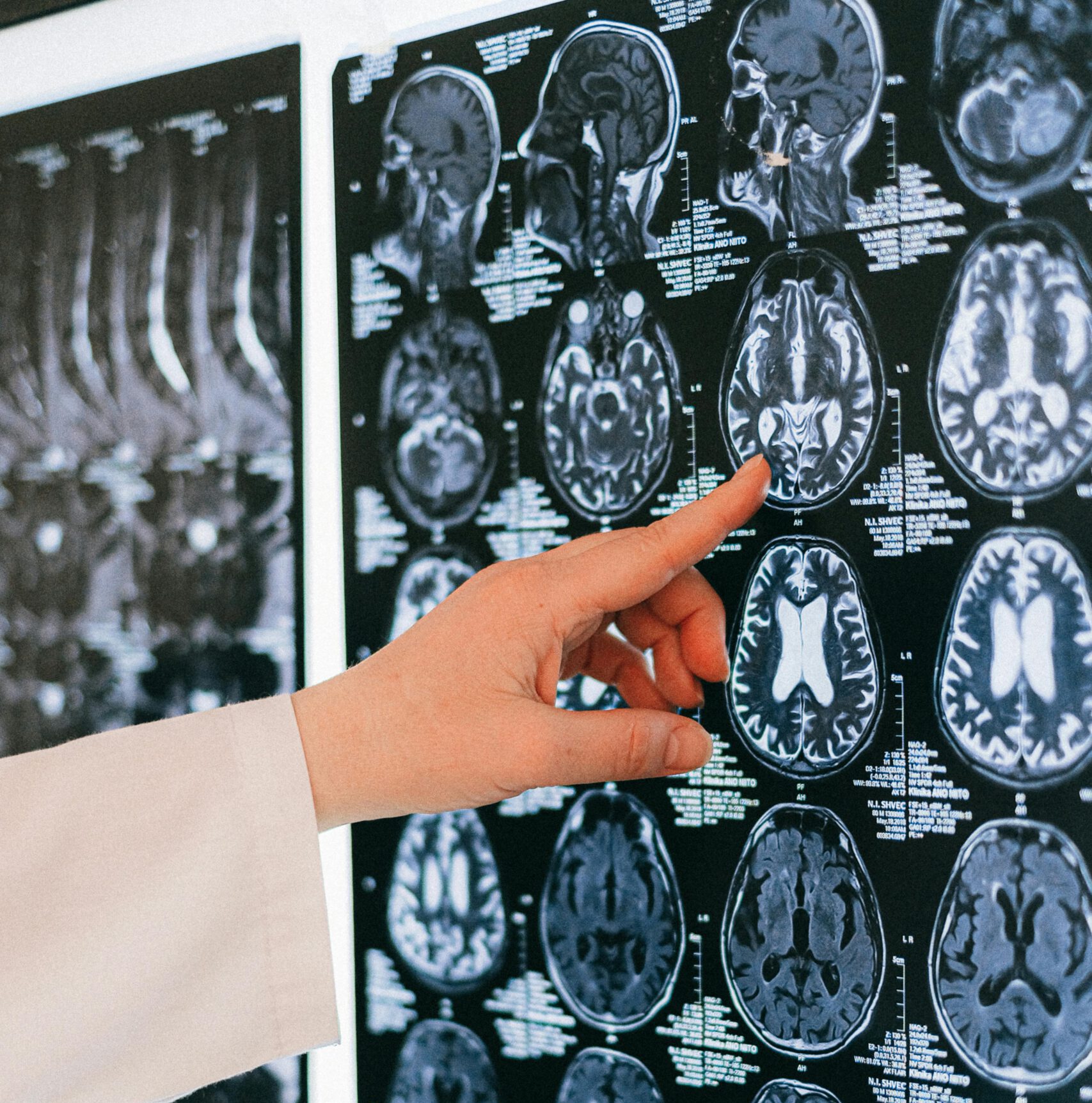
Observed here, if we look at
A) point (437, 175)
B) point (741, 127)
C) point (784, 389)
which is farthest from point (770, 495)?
point (437, 175)

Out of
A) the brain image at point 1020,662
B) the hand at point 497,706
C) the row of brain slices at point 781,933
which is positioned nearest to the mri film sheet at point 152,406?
the row of brain slices at point 781,933

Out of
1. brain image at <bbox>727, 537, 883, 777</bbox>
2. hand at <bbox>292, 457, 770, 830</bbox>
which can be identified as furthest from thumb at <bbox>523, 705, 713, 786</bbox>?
brain image at <bbox>727, 537, 883, 777</bbox>

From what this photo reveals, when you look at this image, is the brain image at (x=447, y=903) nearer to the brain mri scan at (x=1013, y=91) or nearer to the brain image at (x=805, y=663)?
the brain image at (x=805, y=663)

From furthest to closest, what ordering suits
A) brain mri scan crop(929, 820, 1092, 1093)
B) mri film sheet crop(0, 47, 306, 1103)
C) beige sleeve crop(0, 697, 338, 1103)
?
mri film sheet crop(0, 47, 306, 1103)
brain mri scan crop(929, 820, 1092, 1093)
beige sleeve crop(0, 697, 338, 1103)

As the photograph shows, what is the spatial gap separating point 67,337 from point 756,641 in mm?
862

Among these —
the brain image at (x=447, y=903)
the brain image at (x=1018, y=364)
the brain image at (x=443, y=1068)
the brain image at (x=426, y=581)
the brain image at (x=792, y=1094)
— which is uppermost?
the brain image at (x=1018, y=364)

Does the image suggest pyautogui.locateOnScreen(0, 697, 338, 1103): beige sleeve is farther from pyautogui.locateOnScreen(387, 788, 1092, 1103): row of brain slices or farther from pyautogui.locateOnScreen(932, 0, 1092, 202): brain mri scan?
pyautogui.locateOnScreen(932, 0, 1092, 202): brain mri scan

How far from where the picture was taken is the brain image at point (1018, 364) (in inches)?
27.9

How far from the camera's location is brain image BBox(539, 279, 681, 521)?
0.85 m

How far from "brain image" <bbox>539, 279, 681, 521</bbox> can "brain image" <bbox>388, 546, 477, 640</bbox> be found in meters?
0.13

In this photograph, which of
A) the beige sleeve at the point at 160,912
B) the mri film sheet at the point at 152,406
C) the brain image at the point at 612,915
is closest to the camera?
the beige sleeve at the point at 160,912

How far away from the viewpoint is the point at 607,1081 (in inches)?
33.7

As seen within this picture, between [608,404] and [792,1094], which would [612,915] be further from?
[608,404]

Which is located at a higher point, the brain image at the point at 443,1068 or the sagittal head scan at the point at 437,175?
the sagittal head scan at the point at 437,175
